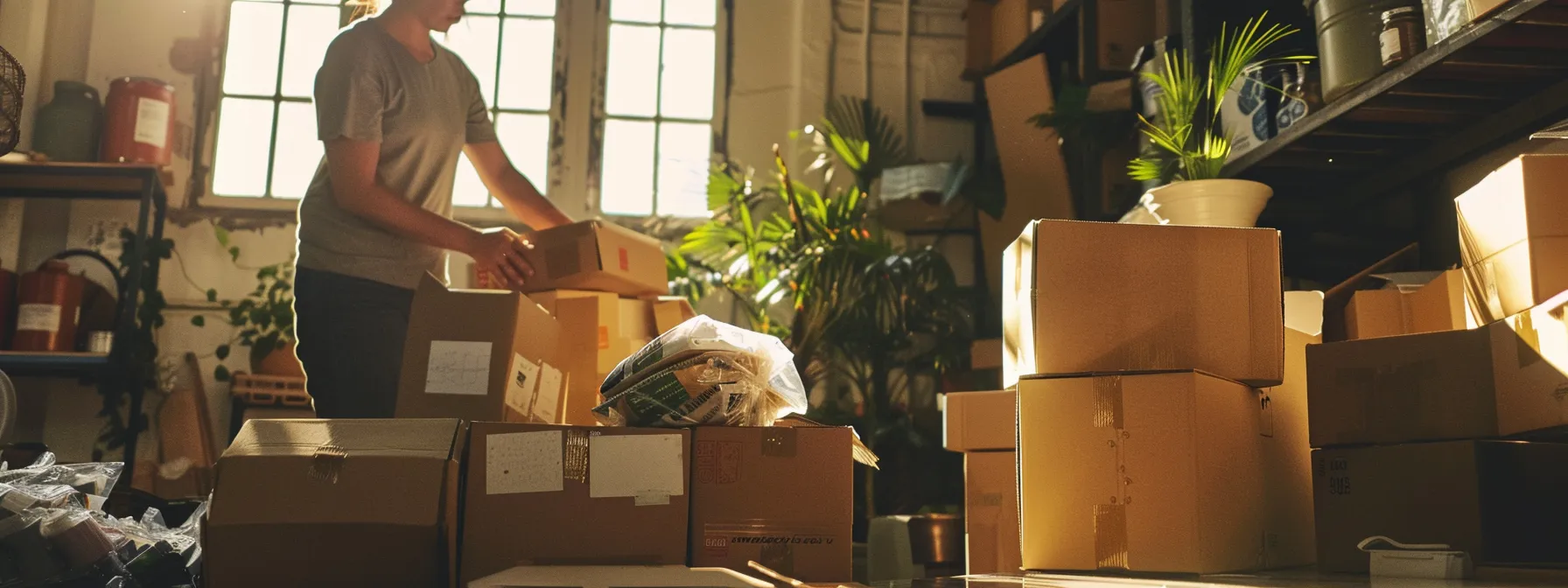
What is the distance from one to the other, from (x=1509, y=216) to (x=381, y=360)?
5.56 feet

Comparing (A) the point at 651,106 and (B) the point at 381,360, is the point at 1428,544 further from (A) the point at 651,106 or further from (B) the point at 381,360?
(A) the point at 651,106

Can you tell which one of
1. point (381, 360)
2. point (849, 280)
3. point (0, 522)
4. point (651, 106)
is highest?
point (651, 106)

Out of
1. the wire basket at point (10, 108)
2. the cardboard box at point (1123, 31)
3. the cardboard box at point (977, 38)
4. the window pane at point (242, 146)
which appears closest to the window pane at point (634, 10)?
the cardboard box at point (977, 38)

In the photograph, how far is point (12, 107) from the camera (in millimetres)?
3424

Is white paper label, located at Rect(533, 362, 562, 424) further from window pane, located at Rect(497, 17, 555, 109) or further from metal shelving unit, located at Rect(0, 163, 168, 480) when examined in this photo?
window pane, located at Rect(497, 17, 555, 109)

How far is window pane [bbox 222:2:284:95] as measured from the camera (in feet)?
14.3

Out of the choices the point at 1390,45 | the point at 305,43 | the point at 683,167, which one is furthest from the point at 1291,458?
the point at 305,43

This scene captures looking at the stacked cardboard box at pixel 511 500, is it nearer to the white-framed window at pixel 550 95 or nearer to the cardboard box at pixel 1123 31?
the cardboard box at pixel 1123 31

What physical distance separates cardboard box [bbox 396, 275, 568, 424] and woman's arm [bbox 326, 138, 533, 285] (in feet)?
0.61

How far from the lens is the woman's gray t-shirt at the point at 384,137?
2.14 meters

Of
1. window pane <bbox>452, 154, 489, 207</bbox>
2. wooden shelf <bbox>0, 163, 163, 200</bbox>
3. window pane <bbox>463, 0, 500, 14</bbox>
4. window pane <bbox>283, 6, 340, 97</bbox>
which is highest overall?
window pane <bbox>463, 0, 500, 14</bbox>

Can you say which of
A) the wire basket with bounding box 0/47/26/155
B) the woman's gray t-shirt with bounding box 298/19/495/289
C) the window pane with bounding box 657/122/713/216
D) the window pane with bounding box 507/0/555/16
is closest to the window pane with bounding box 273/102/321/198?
the window pane with bounding box 507/0/555/16

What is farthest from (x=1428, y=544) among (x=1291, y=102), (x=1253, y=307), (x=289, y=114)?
(x=289, y=114)

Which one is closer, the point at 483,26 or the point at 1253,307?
the point at 1253,307
